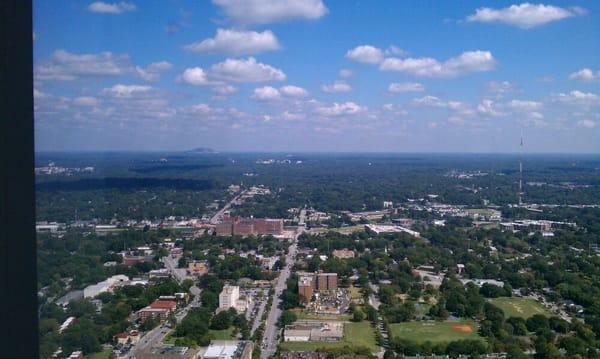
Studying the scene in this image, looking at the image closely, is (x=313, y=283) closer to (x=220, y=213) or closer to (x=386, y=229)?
(x=220, y=213)

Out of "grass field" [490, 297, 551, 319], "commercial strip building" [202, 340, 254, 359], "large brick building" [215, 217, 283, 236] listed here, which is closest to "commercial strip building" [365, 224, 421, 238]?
"large brick building" [215, 217, 283, 236]

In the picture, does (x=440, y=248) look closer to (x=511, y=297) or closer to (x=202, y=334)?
(x=511, y=297)

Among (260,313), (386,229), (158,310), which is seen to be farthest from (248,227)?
(158,310)

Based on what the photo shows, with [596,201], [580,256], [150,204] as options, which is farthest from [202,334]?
[596,201]

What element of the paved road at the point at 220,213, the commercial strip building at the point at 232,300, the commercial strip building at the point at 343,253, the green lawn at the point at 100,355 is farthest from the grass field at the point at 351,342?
the paved road at the point at 220,213

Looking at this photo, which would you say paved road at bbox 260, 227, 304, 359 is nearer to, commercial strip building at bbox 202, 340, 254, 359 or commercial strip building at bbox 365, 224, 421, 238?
commercial strip building at bbox 202, 340, 254, 359

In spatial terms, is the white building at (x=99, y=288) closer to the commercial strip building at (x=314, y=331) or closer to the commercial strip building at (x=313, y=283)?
the commercial strip building at (x=314, y=331)
